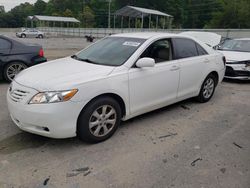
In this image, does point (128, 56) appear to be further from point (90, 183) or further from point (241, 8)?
point (241, 8)

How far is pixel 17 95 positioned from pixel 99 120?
3.72 feet

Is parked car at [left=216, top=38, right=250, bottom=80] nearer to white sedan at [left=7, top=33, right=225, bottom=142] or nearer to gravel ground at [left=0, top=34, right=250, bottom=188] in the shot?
white sedan at [left=7, top=33, right=225, bottom=142]

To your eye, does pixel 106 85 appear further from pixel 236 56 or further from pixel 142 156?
pixel 236 56

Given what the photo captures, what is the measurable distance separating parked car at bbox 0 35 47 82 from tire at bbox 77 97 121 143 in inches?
170

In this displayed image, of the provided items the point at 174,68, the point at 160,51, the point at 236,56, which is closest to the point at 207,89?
the point at 174,68

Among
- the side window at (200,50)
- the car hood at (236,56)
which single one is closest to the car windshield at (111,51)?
the side window at (200,50)

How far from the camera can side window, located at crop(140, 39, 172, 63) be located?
13.5 feet

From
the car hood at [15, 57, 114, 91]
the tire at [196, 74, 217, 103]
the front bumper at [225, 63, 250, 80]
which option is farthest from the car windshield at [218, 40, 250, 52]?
the car hood at [15, 57, 114, 91]

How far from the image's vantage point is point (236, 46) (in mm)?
8594

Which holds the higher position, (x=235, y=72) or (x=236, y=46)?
(x=236, y=46)

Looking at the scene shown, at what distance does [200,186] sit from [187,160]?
51cm

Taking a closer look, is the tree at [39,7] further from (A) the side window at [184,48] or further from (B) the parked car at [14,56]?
(A) the side window at [184,48]

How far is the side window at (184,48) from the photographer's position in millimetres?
4561

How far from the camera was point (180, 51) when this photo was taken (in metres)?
4.60
